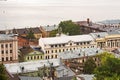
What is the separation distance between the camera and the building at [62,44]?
39.1 meters

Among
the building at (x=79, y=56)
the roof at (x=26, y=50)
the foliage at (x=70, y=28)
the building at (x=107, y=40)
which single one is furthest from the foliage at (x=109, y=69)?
the foliage at (x=70, y=28)

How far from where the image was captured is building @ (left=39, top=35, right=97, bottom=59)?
128ft

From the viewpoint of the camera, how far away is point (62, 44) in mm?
40000

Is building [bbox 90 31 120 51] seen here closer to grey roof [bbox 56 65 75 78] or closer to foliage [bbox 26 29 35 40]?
foliage [bbox 26 29 35 40]

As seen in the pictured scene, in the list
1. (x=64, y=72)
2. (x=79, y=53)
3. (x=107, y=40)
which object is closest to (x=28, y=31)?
(x=107, y=40)

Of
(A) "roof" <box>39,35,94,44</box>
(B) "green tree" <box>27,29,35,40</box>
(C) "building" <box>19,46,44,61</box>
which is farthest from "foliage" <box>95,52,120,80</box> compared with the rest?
(B) "green tree" <box>27,29,35,40</box>

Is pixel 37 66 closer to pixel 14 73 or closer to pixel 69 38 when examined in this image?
pixel 14 73

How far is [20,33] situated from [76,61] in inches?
666

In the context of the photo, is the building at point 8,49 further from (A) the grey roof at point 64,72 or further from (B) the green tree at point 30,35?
(B) the green tree at point 30,35

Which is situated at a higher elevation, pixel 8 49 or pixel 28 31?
pixel 8 49

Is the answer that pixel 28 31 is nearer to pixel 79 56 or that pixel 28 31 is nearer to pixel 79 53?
pixel 79 53

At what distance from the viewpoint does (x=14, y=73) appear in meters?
28.8

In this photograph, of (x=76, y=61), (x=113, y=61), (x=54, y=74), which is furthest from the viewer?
(x=76, y=61)

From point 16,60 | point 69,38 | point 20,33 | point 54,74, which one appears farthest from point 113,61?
point 20,33
